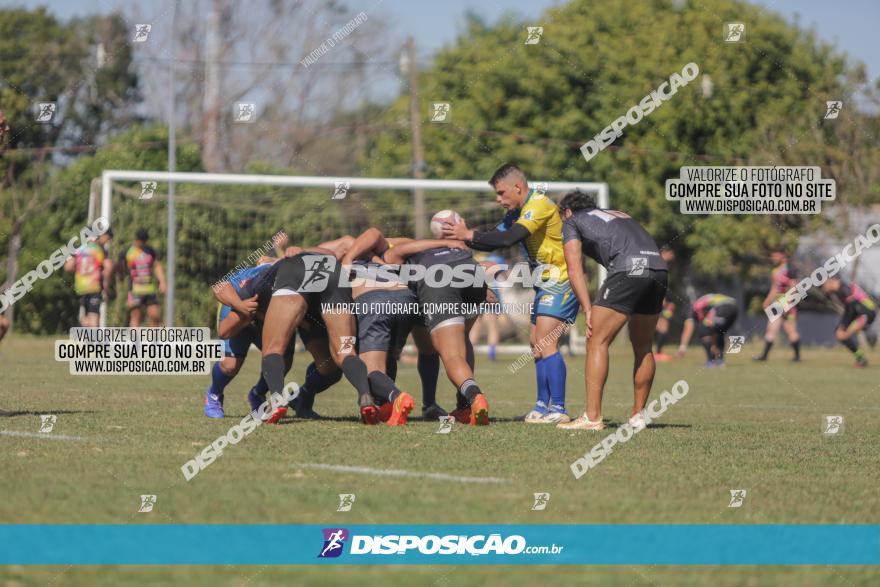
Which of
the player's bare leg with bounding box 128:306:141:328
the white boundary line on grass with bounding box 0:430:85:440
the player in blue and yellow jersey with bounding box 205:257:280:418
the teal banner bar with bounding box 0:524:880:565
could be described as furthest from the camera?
the player's bare leg with bounding box 128:306:141:328

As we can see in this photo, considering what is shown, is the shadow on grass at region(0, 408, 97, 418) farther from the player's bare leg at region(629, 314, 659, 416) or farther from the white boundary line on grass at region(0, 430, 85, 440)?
the player's bare leg at region(629, 314, 659, 416)

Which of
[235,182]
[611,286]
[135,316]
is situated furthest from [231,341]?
[235,182]

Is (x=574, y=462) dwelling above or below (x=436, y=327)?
below

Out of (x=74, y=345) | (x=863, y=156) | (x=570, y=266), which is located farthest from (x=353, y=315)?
(x=863, y=156)

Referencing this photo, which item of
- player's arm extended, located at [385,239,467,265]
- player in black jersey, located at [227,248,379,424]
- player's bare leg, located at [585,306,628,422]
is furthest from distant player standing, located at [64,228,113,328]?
player's bare leg, located at [585,306,628,422]

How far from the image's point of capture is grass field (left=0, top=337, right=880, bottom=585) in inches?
204

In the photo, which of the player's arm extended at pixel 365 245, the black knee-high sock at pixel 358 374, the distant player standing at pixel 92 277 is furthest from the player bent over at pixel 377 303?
the distant player standing at pixel 92 277

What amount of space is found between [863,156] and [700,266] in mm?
8189

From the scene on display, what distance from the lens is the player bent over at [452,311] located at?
1045cm

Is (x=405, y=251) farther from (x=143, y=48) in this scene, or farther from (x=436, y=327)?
(x=143, y=48)

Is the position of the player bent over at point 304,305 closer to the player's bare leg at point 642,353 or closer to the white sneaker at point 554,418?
the white sneaker at point 554,418

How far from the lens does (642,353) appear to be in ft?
35.6

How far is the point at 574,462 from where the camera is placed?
824cm

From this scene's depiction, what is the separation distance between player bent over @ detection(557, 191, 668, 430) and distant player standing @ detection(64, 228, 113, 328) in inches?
528
